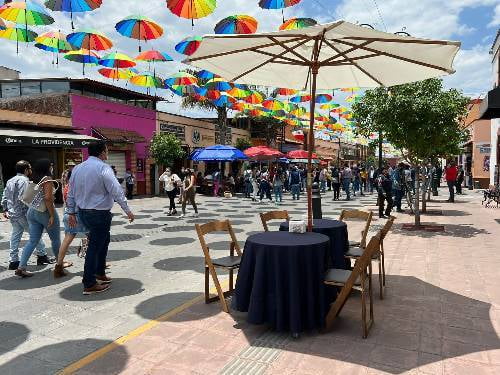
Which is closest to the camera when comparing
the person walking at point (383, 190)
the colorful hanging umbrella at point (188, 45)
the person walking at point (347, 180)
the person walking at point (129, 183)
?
the person walking at point (383, 190)

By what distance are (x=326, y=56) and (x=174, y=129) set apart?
21.8 meters

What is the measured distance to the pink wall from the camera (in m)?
19.7

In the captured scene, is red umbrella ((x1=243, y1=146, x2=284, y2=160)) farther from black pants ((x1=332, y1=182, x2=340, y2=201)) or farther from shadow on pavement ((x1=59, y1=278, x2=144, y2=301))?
shadow on pavement ((x1=59, y1=278, x2=144, y2=301))

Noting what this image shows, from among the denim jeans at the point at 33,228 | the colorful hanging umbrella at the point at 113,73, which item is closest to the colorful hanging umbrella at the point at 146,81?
the colorful hanging umbrella at the point at 113,73

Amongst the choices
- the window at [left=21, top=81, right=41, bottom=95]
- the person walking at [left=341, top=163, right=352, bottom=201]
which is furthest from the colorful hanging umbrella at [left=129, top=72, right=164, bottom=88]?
the person walking at [left=341, top=163, right=352, bottom=201]

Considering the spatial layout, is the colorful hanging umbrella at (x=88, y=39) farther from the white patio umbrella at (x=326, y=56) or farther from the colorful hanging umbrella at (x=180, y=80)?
the white patio umbrella at (x=326, y=56)

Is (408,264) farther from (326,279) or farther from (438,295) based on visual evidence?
(326,279)

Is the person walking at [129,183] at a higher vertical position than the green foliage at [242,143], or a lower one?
lower

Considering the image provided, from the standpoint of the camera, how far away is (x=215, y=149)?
68.6 ft

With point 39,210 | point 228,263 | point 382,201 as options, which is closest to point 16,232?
point 39,210

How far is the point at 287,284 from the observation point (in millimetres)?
3627

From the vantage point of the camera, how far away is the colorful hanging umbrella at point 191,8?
33.8ft

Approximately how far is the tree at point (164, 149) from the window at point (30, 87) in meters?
6.44

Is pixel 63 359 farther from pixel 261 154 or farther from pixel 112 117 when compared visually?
pixel 261 154
